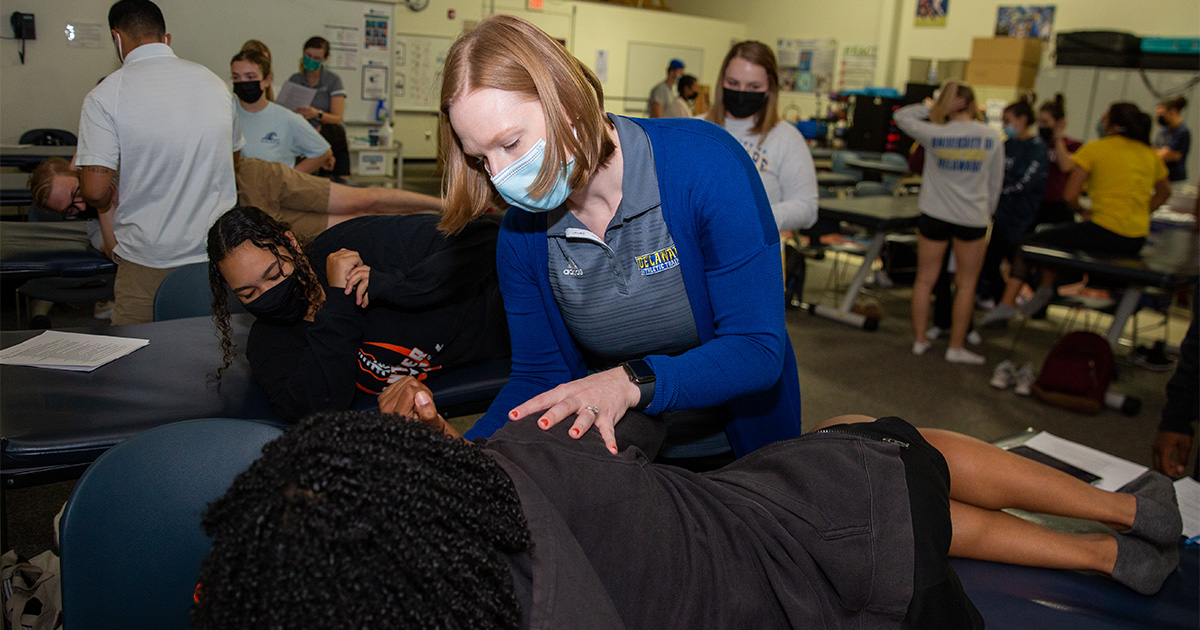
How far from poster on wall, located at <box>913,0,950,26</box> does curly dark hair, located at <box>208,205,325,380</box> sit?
9.11m

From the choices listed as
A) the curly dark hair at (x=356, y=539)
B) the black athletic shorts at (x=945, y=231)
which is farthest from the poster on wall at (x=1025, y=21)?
the curly dark hair at (x=356, y=539)

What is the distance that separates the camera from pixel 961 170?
13.9 ft

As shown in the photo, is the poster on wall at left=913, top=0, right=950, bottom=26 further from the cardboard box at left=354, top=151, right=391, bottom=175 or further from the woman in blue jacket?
the woman in blue jacket

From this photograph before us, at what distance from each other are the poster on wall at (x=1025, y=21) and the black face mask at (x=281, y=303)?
8.78m

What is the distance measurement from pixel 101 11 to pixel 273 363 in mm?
1512

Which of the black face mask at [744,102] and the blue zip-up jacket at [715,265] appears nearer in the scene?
the blue zip-up jacket at [715,265]

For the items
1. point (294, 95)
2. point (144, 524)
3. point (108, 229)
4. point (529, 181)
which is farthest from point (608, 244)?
point (294, 95)

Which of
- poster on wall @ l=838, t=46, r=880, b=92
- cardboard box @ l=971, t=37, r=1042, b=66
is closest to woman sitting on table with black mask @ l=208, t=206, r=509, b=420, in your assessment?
cardboard box @ l=971, t=37, r=1042, b=66

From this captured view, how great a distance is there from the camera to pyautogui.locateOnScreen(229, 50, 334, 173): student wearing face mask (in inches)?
119

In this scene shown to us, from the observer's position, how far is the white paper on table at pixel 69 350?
1822 mm

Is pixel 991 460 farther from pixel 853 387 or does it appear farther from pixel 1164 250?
pixel 1164 250

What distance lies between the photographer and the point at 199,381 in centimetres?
182

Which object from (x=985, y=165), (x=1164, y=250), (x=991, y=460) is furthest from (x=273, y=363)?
(x=1164, y=250)

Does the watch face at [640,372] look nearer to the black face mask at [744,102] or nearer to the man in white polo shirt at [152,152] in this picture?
the black face mask at [744,102]
